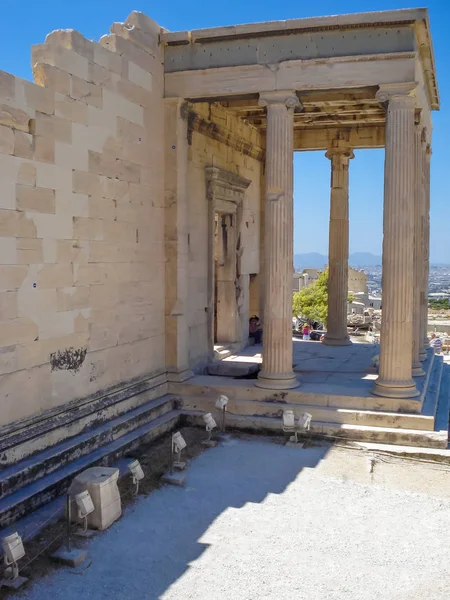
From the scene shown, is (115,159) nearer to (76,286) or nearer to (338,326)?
(76,286)

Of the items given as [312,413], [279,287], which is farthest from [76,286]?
[312,413]

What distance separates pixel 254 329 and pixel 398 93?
8837 millimetres

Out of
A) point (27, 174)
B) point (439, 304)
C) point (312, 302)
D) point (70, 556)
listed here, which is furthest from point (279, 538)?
point (439, 304)

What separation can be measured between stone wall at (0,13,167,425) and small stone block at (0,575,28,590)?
9.05ft

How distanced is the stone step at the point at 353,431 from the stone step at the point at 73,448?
3.36 ft

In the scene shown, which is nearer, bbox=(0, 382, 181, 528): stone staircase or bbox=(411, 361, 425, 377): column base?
bbox=(0, 382, 181, 528): stone staircase

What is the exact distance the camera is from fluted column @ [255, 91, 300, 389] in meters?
12.8

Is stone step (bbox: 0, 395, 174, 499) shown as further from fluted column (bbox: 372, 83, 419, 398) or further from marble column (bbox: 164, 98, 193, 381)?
fluted column (bbox: 372, 83, 419, 398)

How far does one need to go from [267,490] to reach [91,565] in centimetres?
321

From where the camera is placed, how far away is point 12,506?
820 cm

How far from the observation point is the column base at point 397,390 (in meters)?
12.3

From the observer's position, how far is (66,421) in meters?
10.2

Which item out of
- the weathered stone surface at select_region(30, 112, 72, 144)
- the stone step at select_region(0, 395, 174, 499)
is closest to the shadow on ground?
the stone step at select_region(0, 395, 174, 499)

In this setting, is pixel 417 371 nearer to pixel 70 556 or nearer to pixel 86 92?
pixel 86 92
